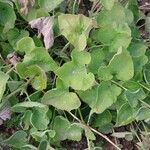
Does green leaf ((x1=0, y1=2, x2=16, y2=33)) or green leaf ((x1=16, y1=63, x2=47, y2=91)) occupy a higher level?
green leaf ((x1=0, y1=2, x2=16, y2=33))

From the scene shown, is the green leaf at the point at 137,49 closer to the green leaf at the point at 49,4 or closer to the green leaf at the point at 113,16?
the green leaf at the point at 113,16

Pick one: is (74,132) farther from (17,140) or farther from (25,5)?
(25,5)

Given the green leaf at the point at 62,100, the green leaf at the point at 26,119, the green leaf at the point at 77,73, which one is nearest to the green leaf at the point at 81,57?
the green leaf at the point at 77,73

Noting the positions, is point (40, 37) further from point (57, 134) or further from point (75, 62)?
point (57, 134)

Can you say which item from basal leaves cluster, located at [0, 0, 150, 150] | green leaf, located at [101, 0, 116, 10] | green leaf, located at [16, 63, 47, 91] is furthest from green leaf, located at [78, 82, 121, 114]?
green leaf, located at [101, 0, 116, 10]

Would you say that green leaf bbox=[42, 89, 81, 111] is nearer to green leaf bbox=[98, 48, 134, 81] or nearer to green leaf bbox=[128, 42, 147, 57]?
green leaf bbox=[98, 48, 134, 81]

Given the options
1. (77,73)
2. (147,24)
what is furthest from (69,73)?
(147,24)

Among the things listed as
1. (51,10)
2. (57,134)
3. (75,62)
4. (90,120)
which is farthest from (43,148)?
(51,10)
